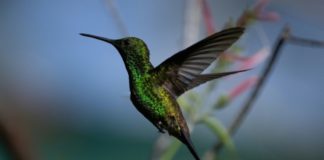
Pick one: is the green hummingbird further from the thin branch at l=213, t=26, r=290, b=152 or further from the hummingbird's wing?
the thin branch at l=213, t=26, r=290, b=152

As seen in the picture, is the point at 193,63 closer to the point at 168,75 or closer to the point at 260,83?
the point at 168,75

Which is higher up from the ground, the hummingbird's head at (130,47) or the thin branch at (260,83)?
the hummingbird's head at (130,47)

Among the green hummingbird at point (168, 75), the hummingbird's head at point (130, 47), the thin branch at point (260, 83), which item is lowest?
the thin branch at point (260, 83)

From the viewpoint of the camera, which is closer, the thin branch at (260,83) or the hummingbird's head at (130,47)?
the hummingbird's head at (130,47)

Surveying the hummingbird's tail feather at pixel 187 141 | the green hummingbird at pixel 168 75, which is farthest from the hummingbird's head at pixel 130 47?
the hummingbird's tail feather at pixel 187 141

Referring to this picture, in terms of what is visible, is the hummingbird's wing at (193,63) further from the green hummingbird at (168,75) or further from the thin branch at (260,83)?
the thin branch at (260,83)

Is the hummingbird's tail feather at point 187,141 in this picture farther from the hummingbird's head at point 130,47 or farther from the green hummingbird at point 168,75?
the hummingbird's head at point 130,47

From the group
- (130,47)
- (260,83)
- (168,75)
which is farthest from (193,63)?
(260,83)
